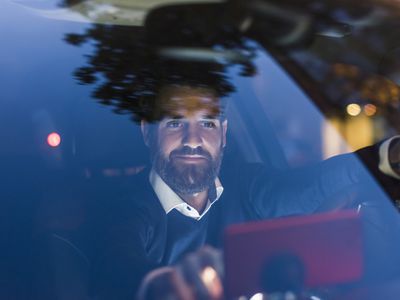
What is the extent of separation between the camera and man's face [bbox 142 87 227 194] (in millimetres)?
1573

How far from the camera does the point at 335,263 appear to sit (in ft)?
4.63

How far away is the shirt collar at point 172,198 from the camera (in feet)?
5.05

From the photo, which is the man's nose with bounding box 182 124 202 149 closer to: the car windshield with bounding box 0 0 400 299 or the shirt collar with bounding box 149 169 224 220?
the car windshield with bounding box 0 0 400 299

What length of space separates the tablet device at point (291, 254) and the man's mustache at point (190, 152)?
239mm

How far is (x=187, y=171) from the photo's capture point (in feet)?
5.28

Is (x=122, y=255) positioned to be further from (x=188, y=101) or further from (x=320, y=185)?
(x=320, y=185)

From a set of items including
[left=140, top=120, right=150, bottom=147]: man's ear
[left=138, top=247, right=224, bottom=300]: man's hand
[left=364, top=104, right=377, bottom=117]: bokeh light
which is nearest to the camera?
[left=138, top=247, right=224, bottom=300]: man's hand

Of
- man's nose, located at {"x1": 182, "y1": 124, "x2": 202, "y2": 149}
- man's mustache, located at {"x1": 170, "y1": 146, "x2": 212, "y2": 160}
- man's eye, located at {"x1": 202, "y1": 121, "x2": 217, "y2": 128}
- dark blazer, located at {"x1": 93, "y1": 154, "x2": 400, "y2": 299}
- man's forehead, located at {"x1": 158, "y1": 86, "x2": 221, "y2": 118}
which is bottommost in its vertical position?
dark blazer, located at {"x1": 93, "y1": 154, "x2": 400, "y2": 299}

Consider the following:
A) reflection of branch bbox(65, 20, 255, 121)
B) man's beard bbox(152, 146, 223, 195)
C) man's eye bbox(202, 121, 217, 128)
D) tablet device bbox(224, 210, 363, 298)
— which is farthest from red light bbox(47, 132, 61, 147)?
tablet device bbox(224, 210, 363, 298)

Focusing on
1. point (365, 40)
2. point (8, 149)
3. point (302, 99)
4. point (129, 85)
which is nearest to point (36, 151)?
point (8, 149)

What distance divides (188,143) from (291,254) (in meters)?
0.44

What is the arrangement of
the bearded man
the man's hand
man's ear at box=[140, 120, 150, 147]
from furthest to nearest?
man's ear at box=[140, 120, 150, 147], the bearded man, the man's hand

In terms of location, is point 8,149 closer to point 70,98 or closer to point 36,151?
point 36,151

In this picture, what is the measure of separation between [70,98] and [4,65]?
0.22 metres
